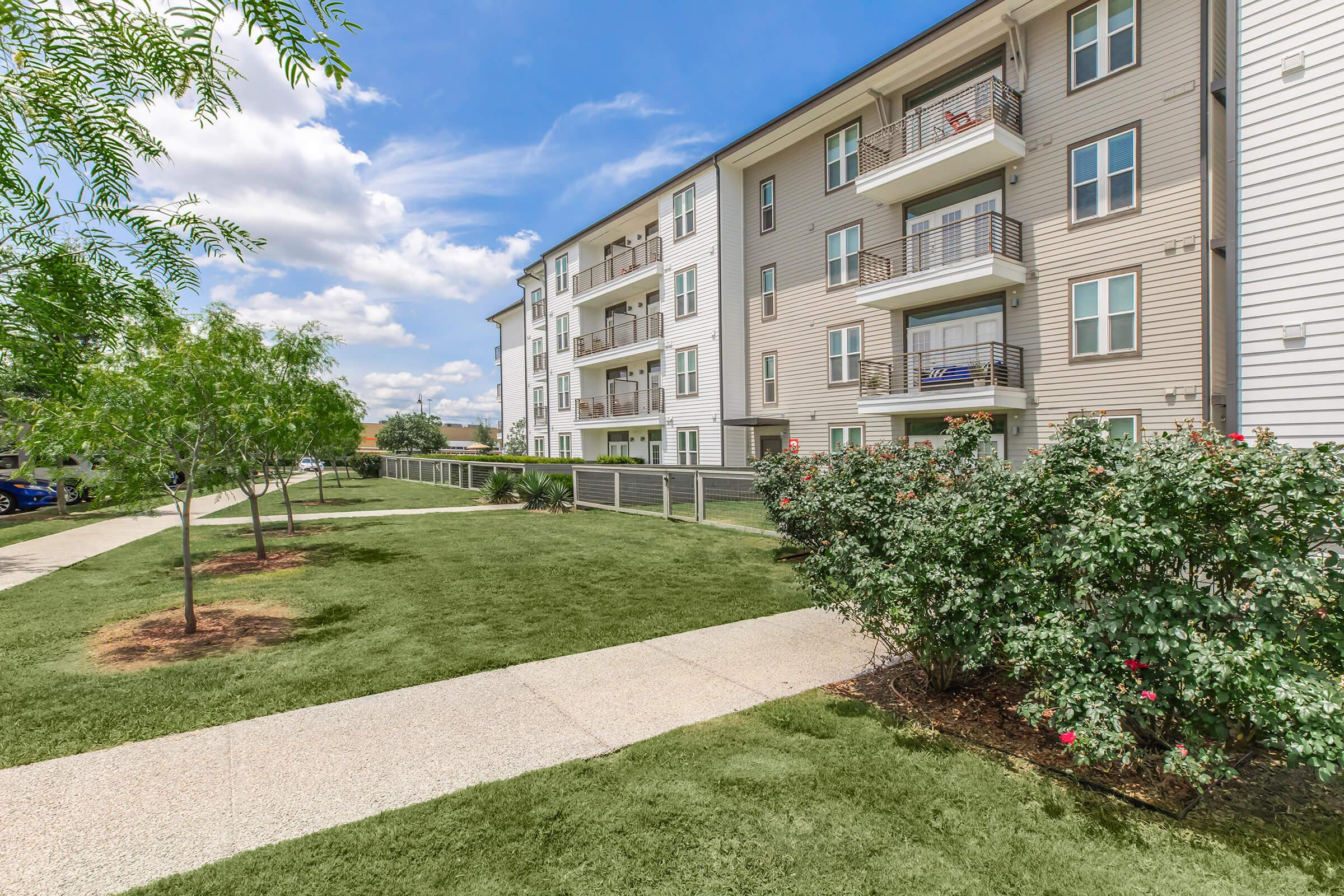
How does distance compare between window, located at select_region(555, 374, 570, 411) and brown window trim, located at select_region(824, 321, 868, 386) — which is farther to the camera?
window, located at select_region(555, 374, 570, 411)

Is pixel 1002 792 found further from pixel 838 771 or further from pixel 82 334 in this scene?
pixel 82 334

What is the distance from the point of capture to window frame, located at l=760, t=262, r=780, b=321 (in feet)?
69.7

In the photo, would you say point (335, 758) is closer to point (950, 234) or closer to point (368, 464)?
point (950, 234)

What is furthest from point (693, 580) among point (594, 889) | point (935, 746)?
point (594, 889)

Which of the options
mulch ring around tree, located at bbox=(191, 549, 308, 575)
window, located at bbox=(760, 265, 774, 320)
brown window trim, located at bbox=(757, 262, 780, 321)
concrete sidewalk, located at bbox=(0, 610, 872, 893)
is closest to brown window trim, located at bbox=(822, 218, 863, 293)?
brown window trim, located at bbox=(757, 262, 780, 321)

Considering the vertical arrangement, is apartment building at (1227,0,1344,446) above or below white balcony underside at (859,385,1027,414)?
above

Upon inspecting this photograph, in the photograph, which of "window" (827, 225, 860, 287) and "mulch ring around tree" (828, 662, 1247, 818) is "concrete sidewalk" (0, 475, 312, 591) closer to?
"mulch ring around tree" (828, 662, 1247, 818)

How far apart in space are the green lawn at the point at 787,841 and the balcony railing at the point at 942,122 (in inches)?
604

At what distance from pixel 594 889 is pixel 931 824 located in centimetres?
168

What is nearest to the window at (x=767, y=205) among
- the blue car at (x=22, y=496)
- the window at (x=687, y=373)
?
the window at (x=687, y=373)

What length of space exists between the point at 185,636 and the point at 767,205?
20.3 meters

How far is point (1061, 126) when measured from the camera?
46.5 feet

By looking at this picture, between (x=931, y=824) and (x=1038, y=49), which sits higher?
(x=1038, y=49)

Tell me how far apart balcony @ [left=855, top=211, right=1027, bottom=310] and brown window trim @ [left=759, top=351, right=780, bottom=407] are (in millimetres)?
4232
